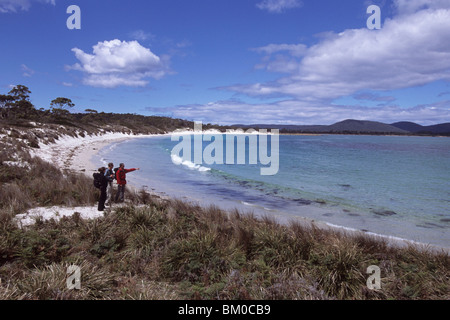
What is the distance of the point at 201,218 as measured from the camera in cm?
851

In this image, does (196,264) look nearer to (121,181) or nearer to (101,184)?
(101,184)

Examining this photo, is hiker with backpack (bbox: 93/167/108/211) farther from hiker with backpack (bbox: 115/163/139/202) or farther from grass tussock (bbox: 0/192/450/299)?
grass tussock (bbox: 0/192/450/299)

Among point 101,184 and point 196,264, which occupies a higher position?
point 101,184

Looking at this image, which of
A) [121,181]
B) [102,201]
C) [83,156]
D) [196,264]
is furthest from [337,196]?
[83,156]

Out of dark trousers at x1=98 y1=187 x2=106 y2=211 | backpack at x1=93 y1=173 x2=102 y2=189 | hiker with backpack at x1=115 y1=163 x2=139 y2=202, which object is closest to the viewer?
dark trousers at x1=98 y1=187 x2=106 y2=211

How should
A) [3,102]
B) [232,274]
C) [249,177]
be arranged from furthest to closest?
[3,102], [249,177], [232,274]

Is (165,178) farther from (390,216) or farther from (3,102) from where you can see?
(3,102)

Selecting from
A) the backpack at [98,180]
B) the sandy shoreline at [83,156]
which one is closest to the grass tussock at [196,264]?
the sandy shoreline at [83,156]

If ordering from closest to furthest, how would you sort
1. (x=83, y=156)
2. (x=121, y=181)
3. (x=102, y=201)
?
(x=102, y=201), (x=121, y=181), (x=83, y=156)

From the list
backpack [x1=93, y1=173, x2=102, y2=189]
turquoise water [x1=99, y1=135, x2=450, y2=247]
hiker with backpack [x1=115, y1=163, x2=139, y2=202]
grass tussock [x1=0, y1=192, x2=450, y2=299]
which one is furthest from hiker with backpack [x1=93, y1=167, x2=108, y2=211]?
turquoise water [x1=99, y1=135, x2=450, y2=247]

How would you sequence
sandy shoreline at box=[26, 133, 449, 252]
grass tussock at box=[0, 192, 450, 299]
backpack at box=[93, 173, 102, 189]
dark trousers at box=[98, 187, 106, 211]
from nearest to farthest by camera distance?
grass tussock at box=[0, 192, 450, 299] → dark trousers at box=[98, 187, 106, 211] → backpack at box=[93, 173, 102, 189] → sandy shoreline at box=[26, 133, 449, 252]

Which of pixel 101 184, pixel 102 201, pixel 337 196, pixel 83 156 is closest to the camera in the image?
pixel 102 201

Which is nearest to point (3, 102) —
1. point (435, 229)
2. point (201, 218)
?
point (201, 218)

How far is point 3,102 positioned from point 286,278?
87571 mm
